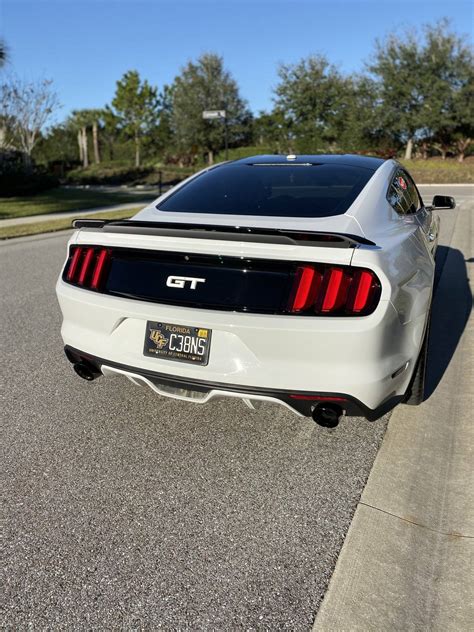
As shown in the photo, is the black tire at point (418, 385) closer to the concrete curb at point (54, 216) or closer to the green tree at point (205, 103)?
the concrete curb at point (54, 216)

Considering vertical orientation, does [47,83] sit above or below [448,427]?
above

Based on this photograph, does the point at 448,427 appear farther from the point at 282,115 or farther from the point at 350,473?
the point at 282,115

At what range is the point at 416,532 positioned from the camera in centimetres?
237

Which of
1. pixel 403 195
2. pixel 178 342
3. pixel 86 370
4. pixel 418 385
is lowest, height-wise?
pixel 418 385

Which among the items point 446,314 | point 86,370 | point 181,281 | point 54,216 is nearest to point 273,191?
point 181,281

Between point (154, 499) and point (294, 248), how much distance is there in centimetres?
134

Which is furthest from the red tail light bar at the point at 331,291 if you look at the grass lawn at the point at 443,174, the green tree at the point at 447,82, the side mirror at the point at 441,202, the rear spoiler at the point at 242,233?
the green tree at the point at 447,82

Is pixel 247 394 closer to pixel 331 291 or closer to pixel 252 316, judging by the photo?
pixel 252 316

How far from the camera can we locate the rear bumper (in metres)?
2.64

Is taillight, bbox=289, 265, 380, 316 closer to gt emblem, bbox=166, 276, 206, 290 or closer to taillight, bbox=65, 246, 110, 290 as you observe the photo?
gt emblem, bbox=166, 276, 206, 290

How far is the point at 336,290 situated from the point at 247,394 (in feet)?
2.16

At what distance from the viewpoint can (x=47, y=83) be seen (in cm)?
3603

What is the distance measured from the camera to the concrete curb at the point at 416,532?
1954 millimetres

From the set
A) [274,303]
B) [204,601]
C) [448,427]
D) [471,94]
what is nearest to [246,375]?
[274,303]
